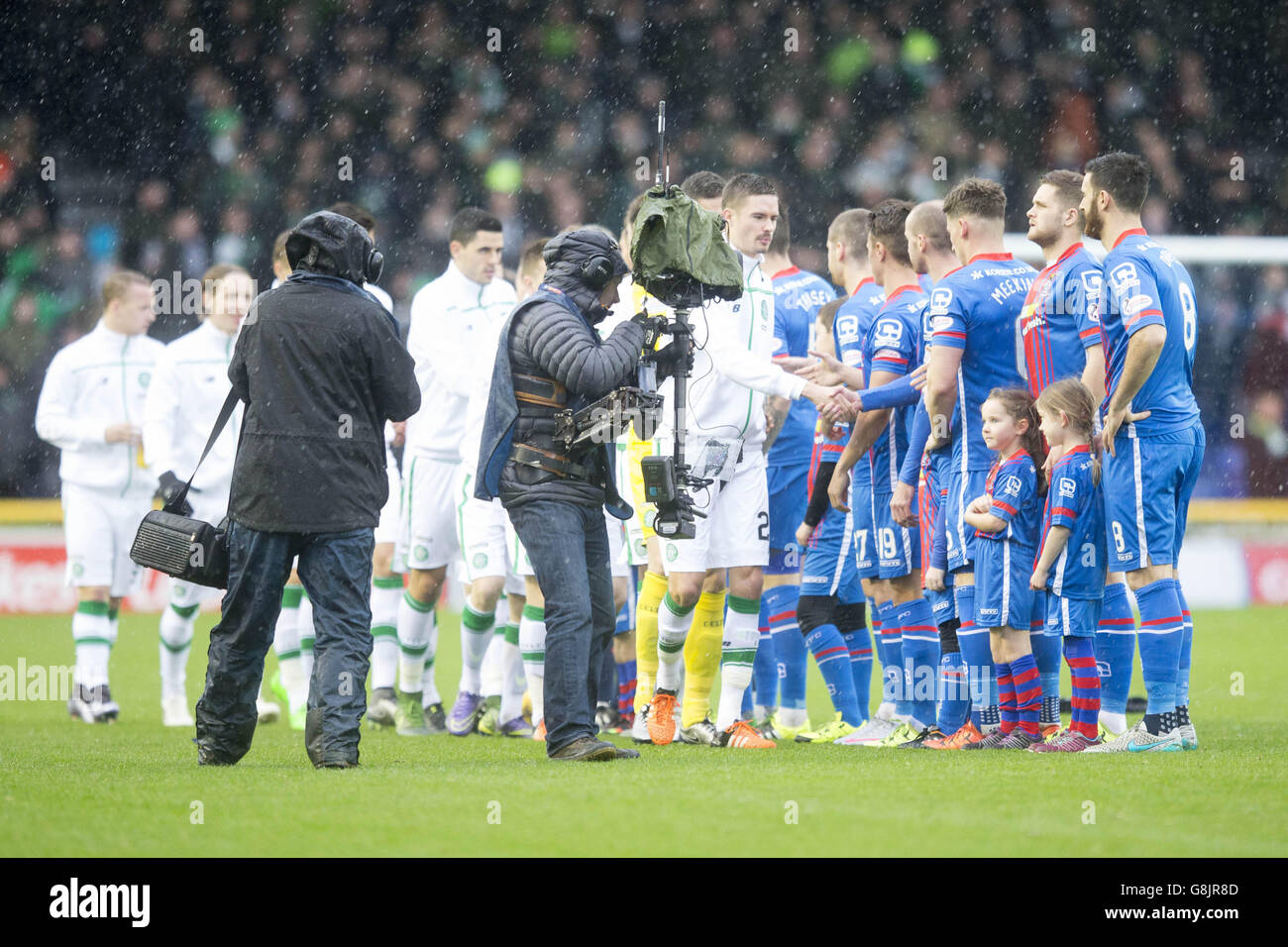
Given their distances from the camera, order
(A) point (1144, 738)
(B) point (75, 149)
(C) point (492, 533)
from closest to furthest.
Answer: (A) point (1144, 738) < (C) point (492, 533) < (B) point (75, 149)

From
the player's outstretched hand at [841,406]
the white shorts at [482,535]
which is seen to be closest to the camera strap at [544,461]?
the player's outstretched hand at [841,406]

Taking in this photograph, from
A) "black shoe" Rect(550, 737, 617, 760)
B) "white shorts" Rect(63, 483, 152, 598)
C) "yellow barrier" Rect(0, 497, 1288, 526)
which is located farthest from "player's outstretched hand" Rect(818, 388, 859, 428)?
"yellow barrier" Rect(0, 497, 1288, 526)

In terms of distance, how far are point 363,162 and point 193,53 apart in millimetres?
2206

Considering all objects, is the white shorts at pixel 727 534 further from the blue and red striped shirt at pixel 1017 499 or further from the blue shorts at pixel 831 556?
the blue and red striped shirt at pixel 1017 499

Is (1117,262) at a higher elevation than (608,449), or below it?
higher

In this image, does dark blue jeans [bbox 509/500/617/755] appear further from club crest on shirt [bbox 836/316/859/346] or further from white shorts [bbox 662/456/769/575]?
Answer: club crest on shirt [bbox 836/316/859/346]

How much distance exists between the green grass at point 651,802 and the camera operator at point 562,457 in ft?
1.24

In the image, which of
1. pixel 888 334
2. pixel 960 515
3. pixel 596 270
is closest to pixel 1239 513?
pixel 888 334

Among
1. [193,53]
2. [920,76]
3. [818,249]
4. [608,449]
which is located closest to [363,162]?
[193,53]

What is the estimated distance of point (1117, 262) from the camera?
6504 mm

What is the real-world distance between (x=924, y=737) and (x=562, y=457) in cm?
213

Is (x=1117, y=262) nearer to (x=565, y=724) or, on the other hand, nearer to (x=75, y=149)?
(x=565, y=724)
